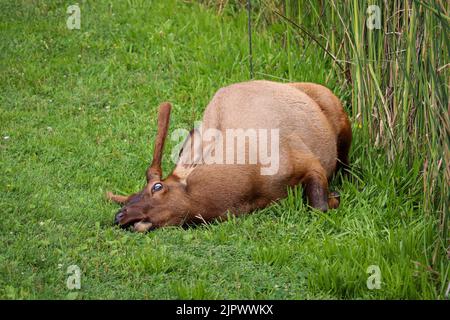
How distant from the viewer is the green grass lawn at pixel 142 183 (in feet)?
20.0

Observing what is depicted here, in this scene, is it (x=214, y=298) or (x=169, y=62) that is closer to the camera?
(x=214, y=298)

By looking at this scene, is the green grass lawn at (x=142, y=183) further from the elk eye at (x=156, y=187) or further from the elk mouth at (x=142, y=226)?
the elk eye at (x=156, y=187)

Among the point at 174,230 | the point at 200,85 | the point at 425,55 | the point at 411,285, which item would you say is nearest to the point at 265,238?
the point at 174,230

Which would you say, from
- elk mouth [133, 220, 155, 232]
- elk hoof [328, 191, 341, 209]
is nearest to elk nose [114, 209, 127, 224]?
elk mouth [133, 220, 155, 232]

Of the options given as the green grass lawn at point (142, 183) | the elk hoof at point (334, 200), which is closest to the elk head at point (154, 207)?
the green grass lawn at point (142, 183)

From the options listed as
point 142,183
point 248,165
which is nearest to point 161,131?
point 248,165

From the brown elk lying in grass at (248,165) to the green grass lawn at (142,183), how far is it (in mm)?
126

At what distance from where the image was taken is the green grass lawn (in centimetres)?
609

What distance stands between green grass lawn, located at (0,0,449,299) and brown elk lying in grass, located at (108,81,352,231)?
126 mm

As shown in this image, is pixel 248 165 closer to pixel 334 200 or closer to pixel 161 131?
pixel 161 131

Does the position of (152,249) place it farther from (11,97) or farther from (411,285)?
(11,97)

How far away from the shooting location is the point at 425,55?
6734mm

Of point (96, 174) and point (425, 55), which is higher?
point (425, 55)

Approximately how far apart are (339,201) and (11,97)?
12.2ft
